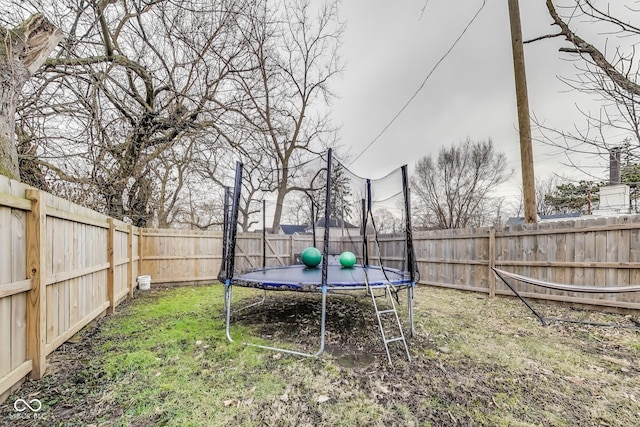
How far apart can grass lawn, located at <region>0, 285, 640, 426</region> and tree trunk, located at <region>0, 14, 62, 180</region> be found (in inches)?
83.3

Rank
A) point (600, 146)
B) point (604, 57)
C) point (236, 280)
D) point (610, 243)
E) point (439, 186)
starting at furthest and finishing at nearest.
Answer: point (439, 186) < point (610, 243) < point (236, 280) < point (604, 57) < point (600, 146)

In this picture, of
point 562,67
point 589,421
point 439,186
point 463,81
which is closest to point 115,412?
point 589,421

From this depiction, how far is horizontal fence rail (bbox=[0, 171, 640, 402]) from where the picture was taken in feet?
6.48

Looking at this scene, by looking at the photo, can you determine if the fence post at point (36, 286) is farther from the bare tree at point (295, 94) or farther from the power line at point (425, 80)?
the power line at point (425, 80)

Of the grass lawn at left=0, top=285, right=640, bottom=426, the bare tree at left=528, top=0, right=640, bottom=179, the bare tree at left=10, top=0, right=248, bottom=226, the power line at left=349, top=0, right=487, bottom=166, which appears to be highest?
the power line at left=349, top=0, right=487, bottom=166

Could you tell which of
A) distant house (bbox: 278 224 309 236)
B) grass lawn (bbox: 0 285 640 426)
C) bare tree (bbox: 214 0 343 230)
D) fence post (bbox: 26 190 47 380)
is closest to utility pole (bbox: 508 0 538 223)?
grass lawn (bbox: 0 285 640 426)

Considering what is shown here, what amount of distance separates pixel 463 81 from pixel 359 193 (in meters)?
5.66

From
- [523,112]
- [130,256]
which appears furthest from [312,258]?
[523,112]

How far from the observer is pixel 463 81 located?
8070 mm

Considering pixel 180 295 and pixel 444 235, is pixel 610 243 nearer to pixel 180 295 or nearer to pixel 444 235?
pixel 444 235

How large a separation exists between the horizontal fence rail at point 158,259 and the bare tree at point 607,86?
7.52ft

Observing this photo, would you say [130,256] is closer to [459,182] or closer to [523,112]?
[523,112]

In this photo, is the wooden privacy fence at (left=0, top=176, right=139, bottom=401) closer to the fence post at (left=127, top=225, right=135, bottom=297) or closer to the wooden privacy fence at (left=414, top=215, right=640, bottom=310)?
the fence post at (left=127, top=225, right=135, bottom=297)

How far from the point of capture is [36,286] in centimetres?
209
